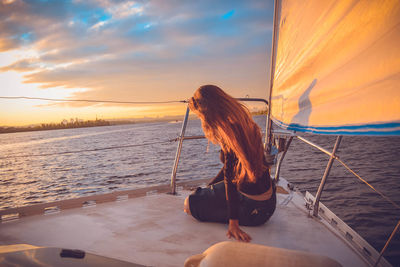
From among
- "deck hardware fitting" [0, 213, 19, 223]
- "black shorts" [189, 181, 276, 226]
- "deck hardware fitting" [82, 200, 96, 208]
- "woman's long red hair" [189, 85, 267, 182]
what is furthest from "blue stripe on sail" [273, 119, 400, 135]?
"deck hardware fitting" [0, 213, 19, 223]

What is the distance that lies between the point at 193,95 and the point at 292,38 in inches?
35.2

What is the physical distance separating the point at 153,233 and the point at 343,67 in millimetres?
1813

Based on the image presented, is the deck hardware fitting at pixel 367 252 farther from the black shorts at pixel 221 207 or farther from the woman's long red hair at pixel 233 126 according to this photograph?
the woman's long red hair at pixel 233 126

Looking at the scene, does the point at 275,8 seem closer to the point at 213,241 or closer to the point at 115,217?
the point at 213,241

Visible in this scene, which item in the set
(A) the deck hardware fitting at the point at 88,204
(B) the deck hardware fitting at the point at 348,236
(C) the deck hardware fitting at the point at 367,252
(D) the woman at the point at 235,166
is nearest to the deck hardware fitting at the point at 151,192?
(A) the deck hardware fitting at the point at 88,204

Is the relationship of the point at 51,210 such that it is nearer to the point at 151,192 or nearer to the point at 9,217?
the point at 9,217

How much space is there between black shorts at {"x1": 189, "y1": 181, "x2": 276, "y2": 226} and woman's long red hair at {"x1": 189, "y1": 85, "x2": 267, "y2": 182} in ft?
0.96

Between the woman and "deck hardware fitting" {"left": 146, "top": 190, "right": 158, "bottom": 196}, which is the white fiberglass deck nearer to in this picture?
the woman

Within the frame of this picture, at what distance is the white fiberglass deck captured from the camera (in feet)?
5.45

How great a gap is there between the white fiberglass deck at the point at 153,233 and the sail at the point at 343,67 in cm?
89

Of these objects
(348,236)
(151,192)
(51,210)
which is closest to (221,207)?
(348,236)

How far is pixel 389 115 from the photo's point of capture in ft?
2.42

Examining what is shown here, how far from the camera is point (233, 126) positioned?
1673 mm

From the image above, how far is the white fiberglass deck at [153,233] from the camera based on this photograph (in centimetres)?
166
